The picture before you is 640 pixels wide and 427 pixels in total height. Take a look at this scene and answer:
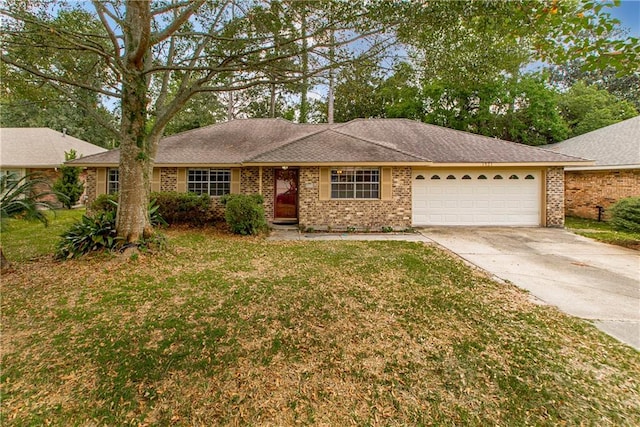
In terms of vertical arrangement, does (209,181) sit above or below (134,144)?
below

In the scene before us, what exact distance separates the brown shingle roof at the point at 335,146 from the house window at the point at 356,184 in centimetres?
61

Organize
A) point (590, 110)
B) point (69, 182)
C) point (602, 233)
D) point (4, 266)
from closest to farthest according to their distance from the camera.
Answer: point (4, 266) < point (602, 233) < point (69, 182) < point (590, 110)

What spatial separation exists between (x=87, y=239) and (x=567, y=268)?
10250mm

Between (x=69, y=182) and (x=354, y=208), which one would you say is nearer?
(x=354, y=208)

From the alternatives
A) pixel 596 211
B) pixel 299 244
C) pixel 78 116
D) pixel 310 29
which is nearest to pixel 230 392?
pixel 299 244

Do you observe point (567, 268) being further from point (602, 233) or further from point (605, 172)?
point (605, 172)

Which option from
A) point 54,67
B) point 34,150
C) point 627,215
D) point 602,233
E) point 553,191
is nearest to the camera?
point 54,67

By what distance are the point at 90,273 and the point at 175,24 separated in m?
5.07

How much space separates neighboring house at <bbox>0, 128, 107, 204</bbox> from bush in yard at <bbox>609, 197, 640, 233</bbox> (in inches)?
957

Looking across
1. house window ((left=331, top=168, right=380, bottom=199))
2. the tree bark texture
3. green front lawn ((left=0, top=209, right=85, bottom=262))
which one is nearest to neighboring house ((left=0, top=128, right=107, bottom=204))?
green front lawn ((left=0, top=209, right=85, bottom=262))

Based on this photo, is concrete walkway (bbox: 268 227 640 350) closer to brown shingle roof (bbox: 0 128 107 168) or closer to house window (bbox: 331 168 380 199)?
house window (bbox: 331 168 380 199)

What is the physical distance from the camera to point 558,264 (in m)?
6.24

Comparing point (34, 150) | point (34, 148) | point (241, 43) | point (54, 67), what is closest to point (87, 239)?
point (54, 67)

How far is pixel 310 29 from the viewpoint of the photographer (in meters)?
5.85
